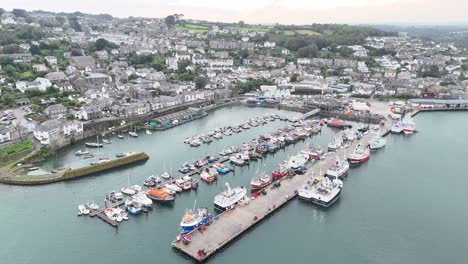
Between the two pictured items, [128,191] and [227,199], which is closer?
[227,199]

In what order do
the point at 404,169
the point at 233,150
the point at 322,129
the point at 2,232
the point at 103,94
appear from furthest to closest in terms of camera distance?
the point at 103,94 < the point at 322,129 < the point at 233,150 < the point at 404,169 < the point at 2,232

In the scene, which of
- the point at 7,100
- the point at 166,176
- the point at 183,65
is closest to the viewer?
the point at 166,176

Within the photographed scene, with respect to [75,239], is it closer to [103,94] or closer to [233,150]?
[233,150]

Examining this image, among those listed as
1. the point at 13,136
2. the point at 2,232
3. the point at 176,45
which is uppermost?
the point at 176,45

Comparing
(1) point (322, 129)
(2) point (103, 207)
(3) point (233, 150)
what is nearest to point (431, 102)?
(1) point (322, 129)

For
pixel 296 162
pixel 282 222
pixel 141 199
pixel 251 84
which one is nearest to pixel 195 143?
pixel 296 162

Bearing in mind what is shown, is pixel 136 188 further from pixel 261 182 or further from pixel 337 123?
pixel 337 123

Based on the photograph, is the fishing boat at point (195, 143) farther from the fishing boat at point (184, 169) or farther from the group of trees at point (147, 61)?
the group of trees at point (147, 61)
